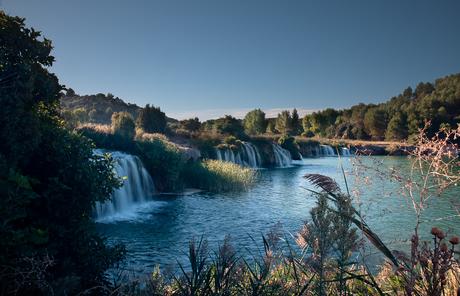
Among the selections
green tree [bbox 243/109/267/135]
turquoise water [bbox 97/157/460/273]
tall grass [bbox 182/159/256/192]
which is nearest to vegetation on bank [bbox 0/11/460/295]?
turquoise water [bbox 97/157/460/273]

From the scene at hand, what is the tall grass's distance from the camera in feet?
77.7

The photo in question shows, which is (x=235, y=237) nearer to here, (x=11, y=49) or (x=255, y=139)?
(x=11, y=49)

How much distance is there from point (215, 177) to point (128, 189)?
6.34 meters

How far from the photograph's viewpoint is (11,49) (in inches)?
243

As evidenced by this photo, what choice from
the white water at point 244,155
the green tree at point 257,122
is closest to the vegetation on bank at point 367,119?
the green tree at point 257,122

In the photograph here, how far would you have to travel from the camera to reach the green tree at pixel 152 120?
42219 mm

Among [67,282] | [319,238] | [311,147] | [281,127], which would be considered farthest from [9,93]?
[281,127]

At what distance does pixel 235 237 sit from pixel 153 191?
10.2 m

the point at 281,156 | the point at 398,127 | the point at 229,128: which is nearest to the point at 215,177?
the point at 281,156

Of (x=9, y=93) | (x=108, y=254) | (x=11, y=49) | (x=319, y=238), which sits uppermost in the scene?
(x=11, y=49)

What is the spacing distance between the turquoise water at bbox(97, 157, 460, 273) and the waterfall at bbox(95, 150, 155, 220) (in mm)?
658

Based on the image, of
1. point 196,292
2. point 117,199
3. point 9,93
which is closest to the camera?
point 196,292

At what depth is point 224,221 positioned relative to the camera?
50.4ft

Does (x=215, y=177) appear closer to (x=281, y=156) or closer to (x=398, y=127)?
(x=281, y=156)
